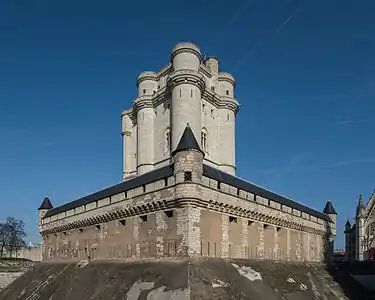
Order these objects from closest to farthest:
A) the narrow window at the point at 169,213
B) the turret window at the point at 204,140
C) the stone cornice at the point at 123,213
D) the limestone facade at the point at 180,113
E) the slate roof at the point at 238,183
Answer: the narrow window at the point at 169,213 < the stone cornice at the point at 123,213 < the slate roof at the point at 238,183 < the limestone facade at the point at 180,113 < the turret window at the point at 204,140

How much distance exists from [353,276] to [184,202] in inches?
885

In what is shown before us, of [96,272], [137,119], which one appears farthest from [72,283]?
[137,119]

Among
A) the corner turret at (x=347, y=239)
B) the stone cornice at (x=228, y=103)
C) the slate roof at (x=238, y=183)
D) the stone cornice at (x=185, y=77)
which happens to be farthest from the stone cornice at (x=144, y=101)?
the corner turret at (x=347, y=239)

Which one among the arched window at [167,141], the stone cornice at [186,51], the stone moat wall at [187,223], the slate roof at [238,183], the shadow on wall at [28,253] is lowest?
the shadow on wall at [28,253]

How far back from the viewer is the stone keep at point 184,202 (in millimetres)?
19359

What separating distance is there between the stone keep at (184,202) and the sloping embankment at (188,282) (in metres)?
0.95

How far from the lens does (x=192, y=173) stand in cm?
1903

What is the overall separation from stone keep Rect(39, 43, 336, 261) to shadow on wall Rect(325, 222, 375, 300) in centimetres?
130

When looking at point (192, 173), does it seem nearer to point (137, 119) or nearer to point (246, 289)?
point (246, 289)

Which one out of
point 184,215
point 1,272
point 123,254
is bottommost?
point 1,272

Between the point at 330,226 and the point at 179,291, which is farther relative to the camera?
the point at 330,226

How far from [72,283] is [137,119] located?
20.7 meters

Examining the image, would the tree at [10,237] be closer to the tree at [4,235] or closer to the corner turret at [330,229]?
the tree at [4,235]

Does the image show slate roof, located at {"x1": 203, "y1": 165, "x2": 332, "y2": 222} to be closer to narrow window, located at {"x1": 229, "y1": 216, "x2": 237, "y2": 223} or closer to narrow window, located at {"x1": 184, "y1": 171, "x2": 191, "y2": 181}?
narrow window, located at {"x1": 184, "y1": 171, "x2": 191, "y2": 181}
